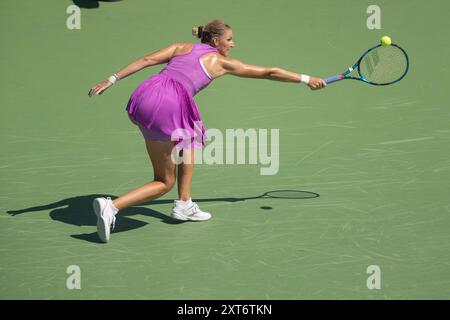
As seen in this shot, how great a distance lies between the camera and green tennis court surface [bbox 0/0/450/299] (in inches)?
237

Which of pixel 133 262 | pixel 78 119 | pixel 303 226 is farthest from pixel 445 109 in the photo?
pixel 133 262

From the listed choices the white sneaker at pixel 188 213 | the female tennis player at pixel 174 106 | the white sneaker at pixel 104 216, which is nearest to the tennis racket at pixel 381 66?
the female tennis player at pixel 174 106

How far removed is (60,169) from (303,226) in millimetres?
2682

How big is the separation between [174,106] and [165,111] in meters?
0.08

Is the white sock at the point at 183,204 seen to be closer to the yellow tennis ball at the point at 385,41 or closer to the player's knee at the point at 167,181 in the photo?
the player's knee at the point at 167,181

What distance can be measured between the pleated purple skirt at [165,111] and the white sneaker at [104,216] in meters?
0.63

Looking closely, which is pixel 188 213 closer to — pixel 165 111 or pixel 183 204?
pixel 183 204

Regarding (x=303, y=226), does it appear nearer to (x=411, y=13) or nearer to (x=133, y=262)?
(x=133, y=262)

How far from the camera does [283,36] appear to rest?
11.4m

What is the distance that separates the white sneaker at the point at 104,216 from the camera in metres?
6.47

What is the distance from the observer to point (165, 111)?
6605mm

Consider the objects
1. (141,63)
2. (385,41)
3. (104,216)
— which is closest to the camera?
(104,216)

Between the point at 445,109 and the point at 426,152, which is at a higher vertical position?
the point at 445,109

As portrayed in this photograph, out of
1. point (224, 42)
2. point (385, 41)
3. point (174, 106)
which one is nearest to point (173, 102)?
point (174, 106)
